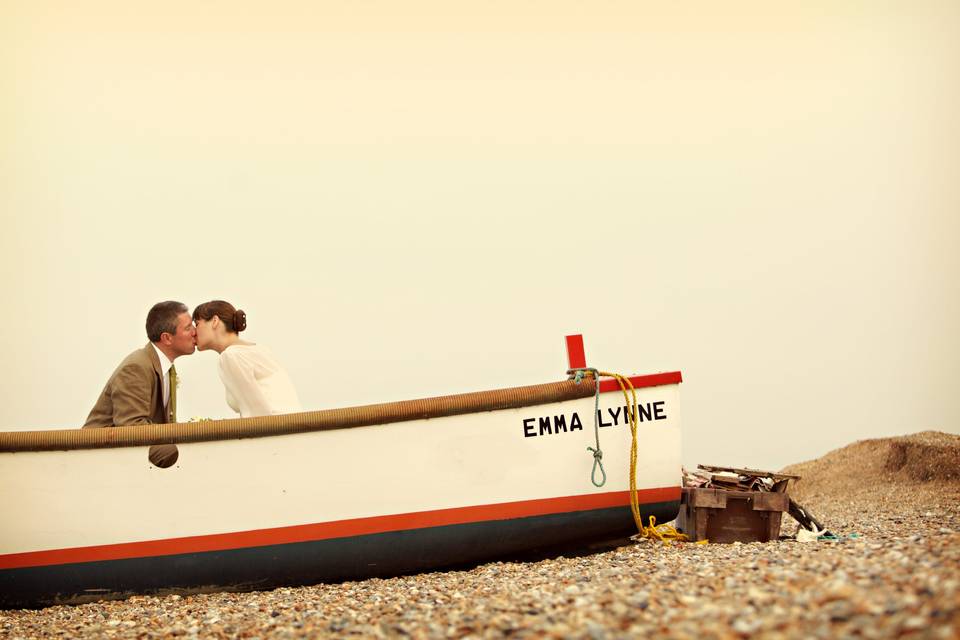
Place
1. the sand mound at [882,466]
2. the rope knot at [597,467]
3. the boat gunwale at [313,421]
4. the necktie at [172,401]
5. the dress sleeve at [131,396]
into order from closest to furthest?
the boat gunwale at [313,421], the rope knot at [597,467], the dress sleeve at [131,396], the necktie at [172,401], the sand mound at [882,466]

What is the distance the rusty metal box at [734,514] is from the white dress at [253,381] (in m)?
3.29

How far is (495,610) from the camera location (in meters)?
4.08

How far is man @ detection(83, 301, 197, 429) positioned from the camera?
6.63 m

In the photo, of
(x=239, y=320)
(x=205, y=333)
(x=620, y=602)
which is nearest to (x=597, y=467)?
(x=620, y=602)

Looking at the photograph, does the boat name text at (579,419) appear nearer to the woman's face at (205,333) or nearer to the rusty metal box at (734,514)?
the rusty metal box at (734,514)

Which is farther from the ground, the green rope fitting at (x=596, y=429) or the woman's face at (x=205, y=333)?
the woman's face at (x=205, y=333)

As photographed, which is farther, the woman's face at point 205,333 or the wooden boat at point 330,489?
the woman's face at point 205,333

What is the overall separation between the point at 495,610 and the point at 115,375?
405cm

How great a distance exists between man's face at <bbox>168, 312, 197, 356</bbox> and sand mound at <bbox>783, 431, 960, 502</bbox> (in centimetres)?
936

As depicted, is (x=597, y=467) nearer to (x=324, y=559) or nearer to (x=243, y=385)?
(x=324, y=559)

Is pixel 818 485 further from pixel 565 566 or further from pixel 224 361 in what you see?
pixel 224 361

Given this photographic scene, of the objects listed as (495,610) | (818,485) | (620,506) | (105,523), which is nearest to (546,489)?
(620,506)

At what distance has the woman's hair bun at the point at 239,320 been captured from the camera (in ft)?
21.8

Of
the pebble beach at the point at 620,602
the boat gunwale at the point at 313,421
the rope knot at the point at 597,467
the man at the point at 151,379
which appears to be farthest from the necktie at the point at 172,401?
the rope knot at the point at 597,467
